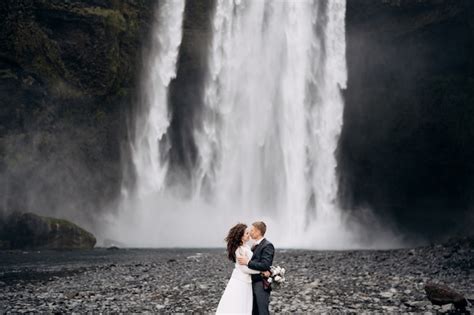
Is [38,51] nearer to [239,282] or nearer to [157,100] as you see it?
[157,100]

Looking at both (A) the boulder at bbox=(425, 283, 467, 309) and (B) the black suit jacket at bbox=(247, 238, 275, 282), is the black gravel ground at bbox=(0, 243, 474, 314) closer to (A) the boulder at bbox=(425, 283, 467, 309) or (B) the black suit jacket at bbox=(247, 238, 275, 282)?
(A) the boulder at bbox=(425, 283, 467, 309)

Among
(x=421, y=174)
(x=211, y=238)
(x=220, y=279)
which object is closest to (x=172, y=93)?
(x=211, y=238)

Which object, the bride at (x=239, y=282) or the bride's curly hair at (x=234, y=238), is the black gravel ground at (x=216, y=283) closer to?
the bride at (x=239, y=282)

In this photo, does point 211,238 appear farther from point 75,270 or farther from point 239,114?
point 75,270

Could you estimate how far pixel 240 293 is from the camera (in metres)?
7.74

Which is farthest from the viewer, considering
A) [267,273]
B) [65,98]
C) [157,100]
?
[157,100]

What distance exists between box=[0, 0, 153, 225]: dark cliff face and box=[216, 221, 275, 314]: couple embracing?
3314 centimetres

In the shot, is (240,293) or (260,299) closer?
(240,293)

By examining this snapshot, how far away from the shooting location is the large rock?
104 feet

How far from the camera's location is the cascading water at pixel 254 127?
136ft

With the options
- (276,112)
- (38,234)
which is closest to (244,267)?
(38,234)

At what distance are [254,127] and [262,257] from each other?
36.5 metres

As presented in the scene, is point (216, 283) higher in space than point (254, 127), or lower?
lower

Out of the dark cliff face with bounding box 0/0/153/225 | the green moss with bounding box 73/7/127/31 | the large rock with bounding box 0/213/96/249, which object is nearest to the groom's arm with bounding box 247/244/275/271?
the large rock with bounding box 0/213/96/249
